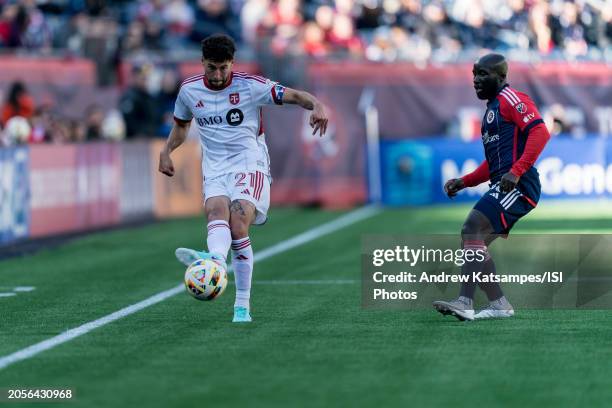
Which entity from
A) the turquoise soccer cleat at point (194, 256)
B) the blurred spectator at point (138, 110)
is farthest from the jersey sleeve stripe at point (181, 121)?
the blurred spectator at point (138, 110)

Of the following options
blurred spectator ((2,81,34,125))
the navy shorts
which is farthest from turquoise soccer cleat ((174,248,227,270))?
A: blurred spectator ((2,81,34,125))

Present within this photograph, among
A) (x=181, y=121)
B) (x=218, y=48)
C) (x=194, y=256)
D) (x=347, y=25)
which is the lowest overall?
(x=194, y=256)

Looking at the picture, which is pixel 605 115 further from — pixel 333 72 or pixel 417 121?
pixel 333 72

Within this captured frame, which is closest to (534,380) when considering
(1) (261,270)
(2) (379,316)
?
(2) (379,316)

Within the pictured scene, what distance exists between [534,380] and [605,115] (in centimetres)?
2195

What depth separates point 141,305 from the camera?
466 inches

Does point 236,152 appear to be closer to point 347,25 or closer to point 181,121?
point 181,121

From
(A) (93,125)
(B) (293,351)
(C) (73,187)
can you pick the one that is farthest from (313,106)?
(A) (93,125)

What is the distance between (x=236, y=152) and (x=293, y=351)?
2.21 m

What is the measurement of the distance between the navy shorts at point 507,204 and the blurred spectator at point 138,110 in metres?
15.9

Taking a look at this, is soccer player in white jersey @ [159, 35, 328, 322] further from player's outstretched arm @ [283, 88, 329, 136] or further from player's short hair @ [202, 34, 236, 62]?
player's short hair @ [202, 34, 236, 62]

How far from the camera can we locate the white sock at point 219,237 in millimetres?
10062

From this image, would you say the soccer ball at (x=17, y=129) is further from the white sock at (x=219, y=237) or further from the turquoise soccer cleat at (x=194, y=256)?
the turquoise soccer cleat at (x=194, y=256)

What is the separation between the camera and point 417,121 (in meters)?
28.3
